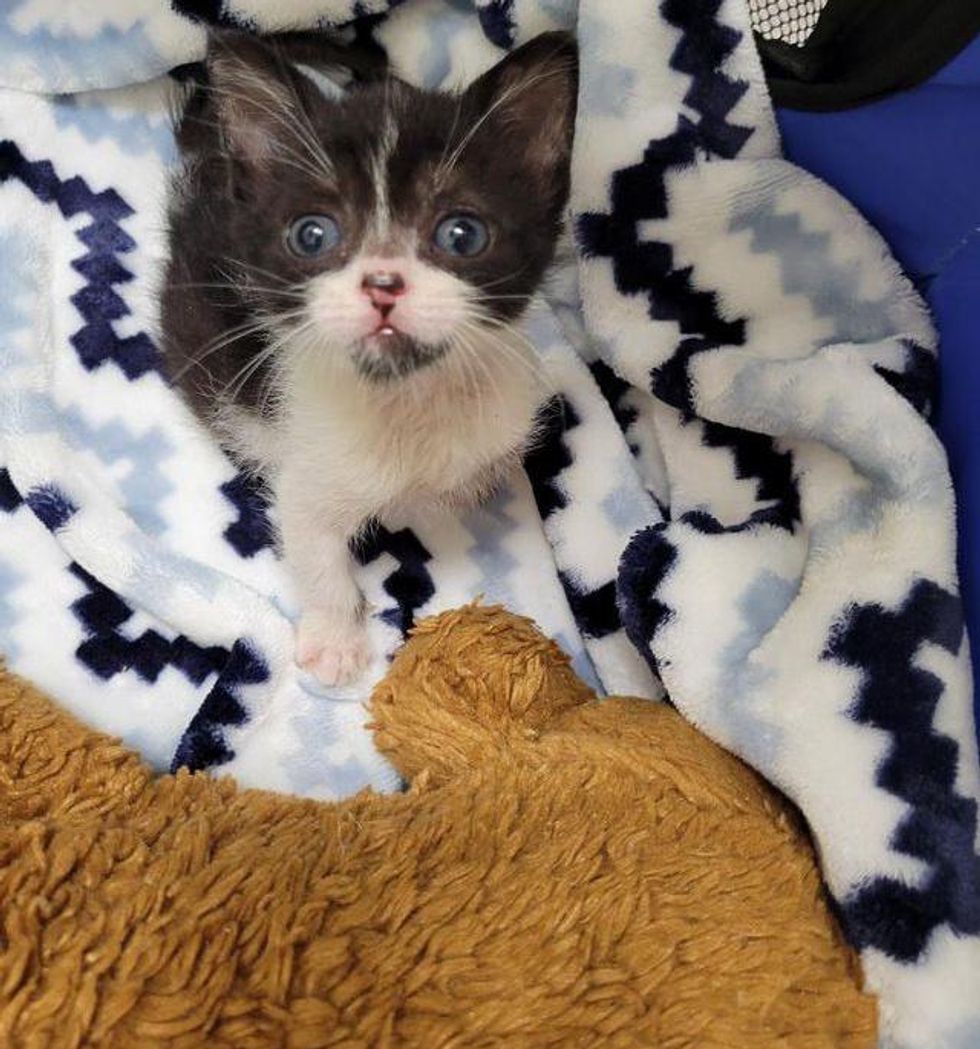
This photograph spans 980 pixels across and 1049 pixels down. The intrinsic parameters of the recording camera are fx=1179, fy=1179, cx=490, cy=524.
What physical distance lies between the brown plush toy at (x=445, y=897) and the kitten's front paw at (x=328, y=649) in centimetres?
23

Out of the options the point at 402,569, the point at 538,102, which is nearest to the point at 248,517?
the point at 402,569

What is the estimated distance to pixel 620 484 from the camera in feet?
5.57

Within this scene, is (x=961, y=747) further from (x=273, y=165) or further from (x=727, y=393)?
(x=273, y=165)

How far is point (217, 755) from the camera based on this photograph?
1.56 meters

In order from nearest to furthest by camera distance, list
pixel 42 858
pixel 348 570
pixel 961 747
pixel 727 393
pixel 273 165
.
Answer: pixel 42 858, pixel 961 747, pixel 273 165, pixel 727 393, pixel 348 570

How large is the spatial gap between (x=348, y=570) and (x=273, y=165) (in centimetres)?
56

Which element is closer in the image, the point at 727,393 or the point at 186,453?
the point at 727,393

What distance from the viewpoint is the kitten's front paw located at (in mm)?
1607

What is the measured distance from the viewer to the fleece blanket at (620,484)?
1.27 metres

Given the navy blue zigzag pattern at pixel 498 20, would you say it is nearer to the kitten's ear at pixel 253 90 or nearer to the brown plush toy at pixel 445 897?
the kitten's ear at pixel 253 90

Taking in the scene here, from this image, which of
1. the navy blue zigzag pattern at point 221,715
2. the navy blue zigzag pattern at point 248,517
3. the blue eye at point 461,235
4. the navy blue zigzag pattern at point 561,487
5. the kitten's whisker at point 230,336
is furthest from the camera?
the navy blue zigzag pattern at point 248,517

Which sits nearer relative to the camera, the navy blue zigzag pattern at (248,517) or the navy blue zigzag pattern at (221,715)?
the navy blue zigzag pattern at (221,715)

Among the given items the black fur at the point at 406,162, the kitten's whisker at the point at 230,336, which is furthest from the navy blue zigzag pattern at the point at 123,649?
the black fur at the point at 406,162

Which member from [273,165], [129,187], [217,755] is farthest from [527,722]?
[129,187]
